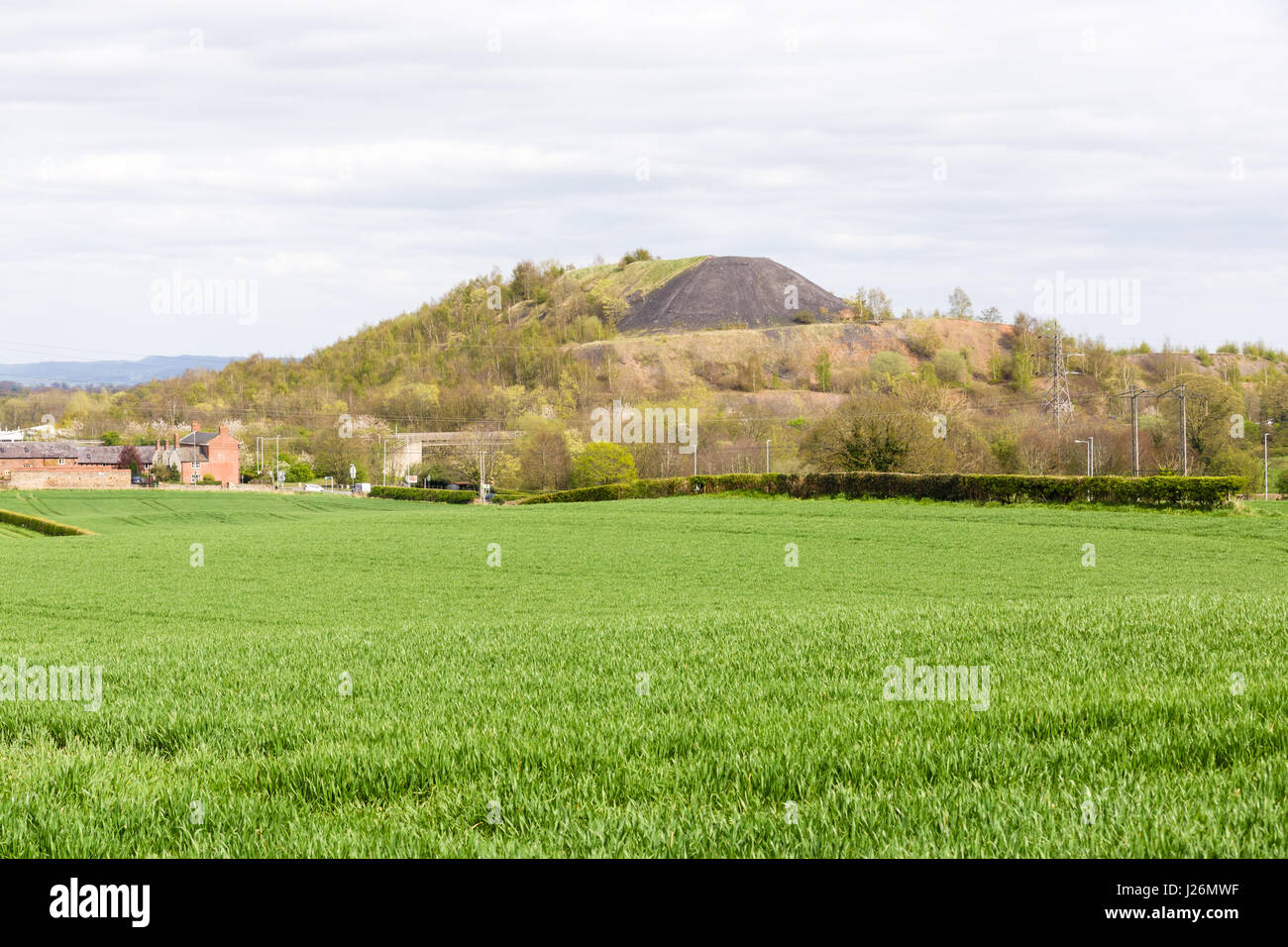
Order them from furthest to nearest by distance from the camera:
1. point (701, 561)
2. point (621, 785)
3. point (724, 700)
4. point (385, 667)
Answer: point (701, 561), point (385, 667), point (724, 700), point (621, 785)

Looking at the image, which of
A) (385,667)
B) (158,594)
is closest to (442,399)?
(158,594)

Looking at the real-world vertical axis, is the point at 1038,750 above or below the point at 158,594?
above

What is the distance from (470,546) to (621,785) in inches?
1339

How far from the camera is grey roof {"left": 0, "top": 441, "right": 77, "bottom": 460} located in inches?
4875

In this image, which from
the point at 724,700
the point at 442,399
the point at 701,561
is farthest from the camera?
the point at 442,399

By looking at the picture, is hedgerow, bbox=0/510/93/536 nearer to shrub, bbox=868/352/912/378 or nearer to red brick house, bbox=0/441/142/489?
red brick house, bbox=0/441/142/489

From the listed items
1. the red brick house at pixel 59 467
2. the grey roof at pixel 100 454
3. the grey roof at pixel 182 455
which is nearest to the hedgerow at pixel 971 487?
the red brick house at pixel 59 467

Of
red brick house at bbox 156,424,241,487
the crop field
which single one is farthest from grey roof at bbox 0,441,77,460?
the crop field

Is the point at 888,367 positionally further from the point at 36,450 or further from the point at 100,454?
the point at 36,450

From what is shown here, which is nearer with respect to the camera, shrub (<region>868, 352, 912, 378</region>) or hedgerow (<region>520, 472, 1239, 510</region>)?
hedgerow (<region>520, 472, 1239, 510</region>)

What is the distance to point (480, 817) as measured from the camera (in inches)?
186

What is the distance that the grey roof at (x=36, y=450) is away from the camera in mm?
A: 123812

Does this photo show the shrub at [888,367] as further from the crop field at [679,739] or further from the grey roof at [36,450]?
the crop field at [679,739]
